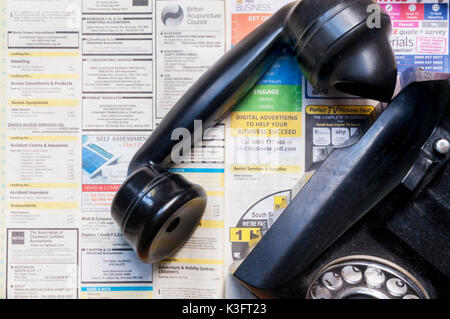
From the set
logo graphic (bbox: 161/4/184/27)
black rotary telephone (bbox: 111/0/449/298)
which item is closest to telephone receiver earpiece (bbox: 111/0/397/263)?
black rotary telephone (bbox: 111/0/449/298)

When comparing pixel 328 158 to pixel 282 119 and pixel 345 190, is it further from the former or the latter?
pixel 282 119

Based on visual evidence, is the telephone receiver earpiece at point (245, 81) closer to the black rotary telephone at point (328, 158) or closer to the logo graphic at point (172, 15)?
the black rotary telephone at point (328, 158)

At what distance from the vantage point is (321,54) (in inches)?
21.7

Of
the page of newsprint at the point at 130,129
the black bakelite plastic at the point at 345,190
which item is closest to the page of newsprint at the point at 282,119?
the page of newsprint at the point at 130,129

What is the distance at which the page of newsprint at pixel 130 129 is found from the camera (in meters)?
0.68

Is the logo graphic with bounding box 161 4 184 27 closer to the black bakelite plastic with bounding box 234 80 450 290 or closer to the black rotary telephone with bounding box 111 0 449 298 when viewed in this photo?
the black rotary telephone with bounding box 111 0 449 298

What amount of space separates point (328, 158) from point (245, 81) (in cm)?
19

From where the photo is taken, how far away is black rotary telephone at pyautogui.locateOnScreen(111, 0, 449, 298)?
Result: 51 centimetres

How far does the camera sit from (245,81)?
612 millimetres

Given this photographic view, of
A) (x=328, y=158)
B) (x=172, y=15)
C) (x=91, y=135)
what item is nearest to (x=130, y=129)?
(x=91, y=135)
